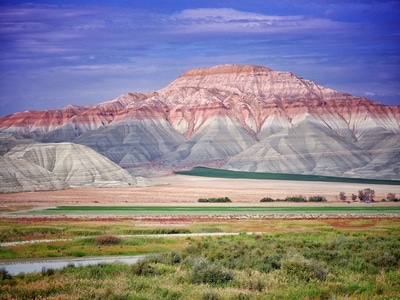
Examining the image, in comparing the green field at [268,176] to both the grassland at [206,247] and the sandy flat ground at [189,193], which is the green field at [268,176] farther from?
the grassland at [206,247]

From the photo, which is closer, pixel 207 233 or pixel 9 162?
pixel 207 233

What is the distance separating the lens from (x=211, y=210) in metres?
70.8

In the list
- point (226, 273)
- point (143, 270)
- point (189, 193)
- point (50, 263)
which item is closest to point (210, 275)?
point (226, 273)

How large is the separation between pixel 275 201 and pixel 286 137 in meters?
87.5

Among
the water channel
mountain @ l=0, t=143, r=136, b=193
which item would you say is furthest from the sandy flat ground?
the water channel

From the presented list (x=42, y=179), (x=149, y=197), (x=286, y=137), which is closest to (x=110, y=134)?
(x=286, y=137)

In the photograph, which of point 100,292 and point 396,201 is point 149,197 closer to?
point 396,201

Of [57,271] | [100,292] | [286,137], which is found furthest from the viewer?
[286,137]

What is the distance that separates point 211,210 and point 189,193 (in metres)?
30.6

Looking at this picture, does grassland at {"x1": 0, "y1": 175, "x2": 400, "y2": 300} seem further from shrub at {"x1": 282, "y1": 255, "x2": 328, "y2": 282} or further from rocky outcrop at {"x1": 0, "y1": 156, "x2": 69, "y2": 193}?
rocky outcrop at {"x1": 0, "y1": 156, "x2": 69, "y2": 193}

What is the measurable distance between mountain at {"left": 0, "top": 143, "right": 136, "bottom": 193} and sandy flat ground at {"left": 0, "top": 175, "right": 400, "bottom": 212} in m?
4.49

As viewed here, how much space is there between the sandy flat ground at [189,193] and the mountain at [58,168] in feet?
14.7

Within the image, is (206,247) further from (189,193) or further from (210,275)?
(189,193)

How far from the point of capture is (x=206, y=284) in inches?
915
